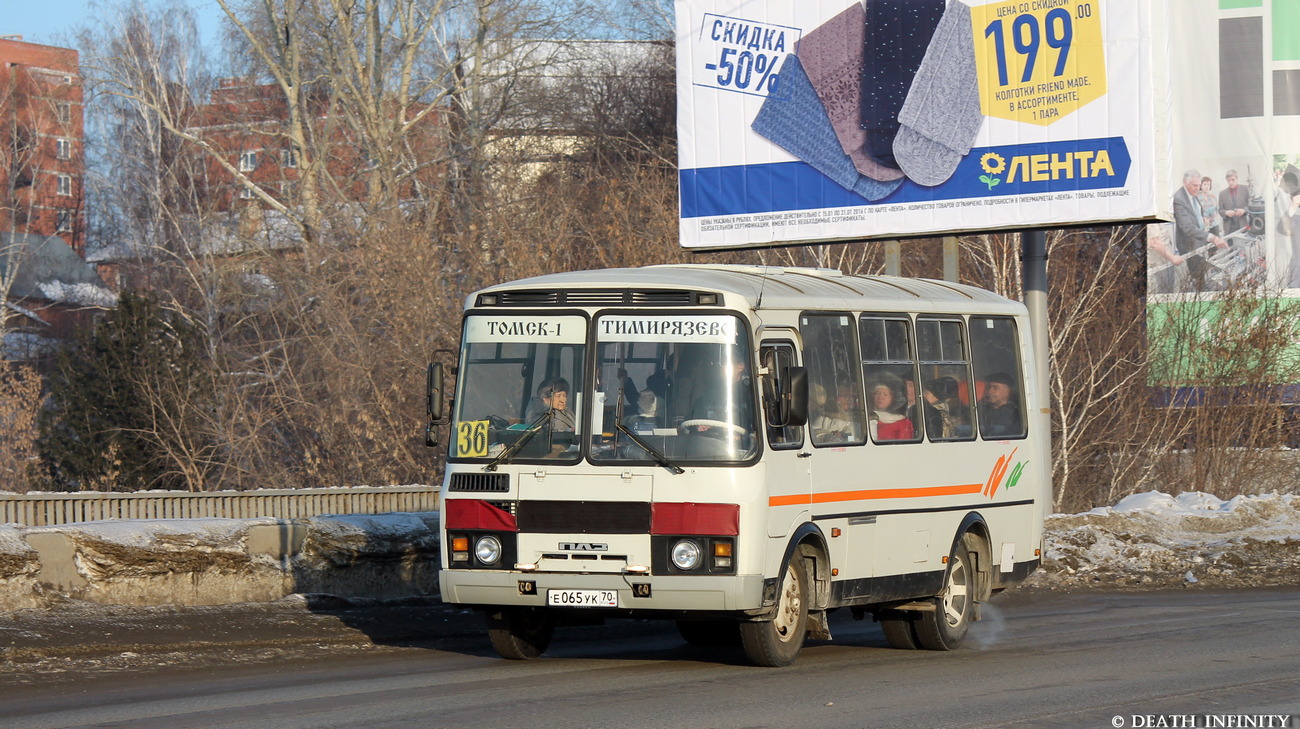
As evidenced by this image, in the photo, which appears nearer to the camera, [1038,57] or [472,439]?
[472,439]

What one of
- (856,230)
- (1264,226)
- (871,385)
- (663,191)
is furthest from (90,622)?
(1264,226)

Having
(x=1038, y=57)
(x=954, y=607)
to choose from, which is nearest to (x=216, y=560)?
(x=954, y=607)

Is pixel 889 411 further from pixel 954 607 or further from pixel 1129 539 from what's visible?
pixel 1129 539

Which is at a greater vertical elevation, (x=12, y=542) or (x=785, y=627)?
(x=12, y=542)

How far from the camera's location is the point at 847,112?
23.7 metres

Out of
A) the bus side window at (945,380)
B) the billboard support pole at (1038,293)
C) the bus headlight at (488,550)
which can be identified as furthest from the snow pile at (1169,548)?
the bus headlight at (488,550)

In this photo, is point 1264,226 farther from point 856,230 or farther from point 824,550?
point 824,550

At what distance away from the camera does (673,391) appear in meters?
11.5

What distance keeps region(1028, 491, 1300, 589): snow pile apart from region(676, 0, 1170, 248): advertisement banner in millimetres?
3967

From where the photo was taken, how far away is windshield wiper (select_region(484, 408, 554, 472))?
1163 cm

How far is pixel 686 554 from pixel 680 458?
0.63 meters

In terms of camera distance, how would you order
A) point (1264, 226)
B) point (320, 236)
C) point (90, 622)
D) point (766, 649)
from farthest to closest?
point (1264, 226) → point (320, 236) → point (90, 622) → point (766, 649)

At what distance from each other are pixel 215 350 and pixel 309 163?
8.93 metres

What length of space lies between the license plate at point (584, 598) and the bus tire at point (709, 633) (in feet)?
8.09
